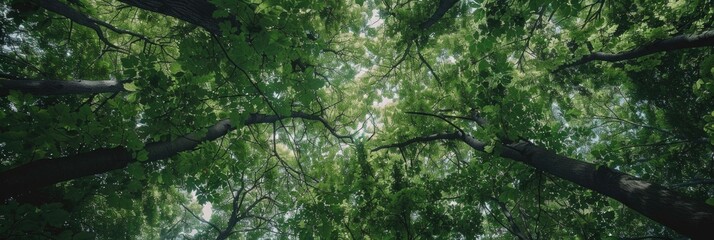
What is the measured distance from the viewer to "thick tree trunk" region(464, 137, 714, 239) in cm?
214

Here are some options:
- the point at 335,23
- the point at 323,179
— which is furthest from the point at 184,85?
the point at 323,179

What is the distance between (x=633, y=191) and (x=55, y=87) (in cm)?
580

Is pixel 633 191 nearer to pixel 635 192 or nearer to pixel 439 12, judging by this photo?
pixel 635 192

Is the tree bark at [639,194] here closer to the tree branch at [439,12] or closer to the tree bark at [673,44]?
the tree bark at [673,44]

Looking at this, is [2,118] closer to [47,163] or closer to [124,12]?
[47,163]

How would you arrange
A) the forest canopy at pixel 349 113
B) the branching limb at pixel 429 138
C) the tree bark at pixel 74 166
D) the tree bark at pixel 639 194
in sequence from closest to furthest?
the tree bark at pixel 639 194
the tree bark at pixel 74 166
the forest canopy at pixel 349 113
the branching limb at pixel 429 138

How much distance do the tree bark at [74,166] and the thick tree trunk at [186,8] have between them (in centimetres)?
123

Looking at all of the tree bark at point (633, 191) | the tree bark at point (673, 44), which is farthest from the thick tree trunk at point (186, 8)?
the tree bark at point (673, 44)

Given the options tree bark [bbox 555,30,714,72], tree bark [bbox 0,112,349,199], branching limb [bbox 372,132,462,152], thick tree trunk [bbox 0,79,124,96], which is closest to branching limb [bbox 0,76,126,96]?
thick tree trunk [bbox 0,79,124,96]

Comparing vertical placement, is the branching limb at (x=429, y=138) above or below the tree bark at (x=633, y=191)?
above

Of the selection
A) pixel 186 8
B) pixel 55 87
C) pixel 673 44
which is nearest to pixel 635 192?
pixel 673 44

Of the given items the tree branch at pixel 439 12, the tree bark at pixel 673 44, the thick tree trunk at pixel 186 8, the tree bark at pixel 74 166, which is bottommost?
the tree bark at pixel 74 166

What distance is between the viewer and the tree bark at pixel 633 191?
2143 mm

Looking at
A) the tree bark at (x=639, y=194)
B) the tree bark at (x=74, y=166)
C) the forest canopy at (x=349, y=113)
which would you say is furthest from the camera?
the forest canopy at (x=349, y=113)
